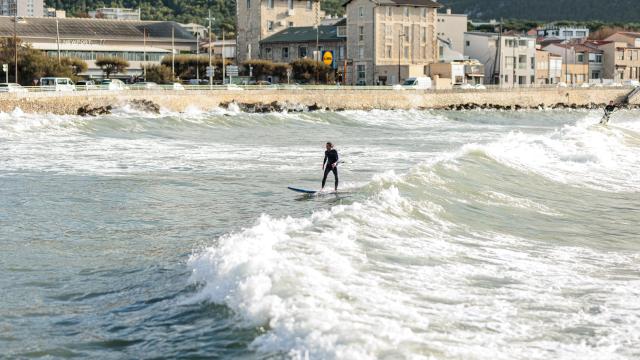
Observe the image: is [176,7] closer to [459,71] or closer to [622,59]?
[622,59]

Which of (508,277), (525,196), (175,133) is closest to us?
(508,277)

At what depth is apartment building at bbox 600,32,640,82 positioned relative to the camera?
111938 mm

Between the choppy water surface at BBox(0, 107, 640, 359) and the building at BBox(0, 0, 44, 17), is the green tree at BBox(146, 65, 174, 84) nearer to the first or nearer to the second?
the choppy water surface at BBox(0, 107, 640, 359)

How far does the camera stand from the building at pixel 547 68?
102m

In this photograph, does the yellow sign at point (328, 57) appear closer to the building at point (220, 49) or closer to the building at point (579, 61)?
the building at point (220, 49)

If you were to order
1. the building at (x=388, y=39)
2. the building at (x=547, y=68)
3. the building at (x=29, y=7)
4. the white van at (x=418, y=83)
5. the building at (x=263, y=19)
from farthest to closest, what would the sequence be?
the building at (x=29, y=7)
the building at (x=547, y=68)
the building at (x=263, y=19)
the building at (x=388, y=39)
the white van at (x=418, y=83)

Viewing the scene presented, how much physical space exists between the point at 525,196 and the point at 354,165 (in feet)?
27.8

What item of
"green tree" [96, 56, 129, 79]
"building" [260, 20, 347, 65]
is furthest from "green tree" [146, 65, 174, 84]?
"building" [260, 20, 347, 65]

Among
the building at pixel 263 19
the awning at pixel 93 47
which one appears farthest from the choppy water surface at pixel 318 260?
the building at pixel 263 19

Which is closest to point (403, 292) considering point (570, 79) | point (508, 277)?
point (508, 277)

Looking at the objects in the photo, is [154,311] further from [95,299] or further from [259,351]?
[259,351]

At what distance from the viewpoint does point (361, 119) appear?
62406 mm

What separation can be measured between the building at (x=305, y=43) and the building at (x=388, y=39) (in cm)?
233

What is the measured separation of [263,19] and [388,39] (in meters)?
14.8
